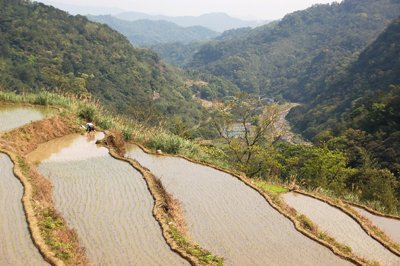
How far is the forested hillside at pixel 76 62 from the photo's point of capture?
74.4 meters

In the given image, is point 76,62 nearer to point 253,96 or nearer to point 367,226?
point 253,96

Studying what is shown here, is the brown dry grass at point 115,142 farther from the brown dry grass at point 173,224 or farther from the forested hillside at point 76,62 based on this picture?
the forested hillside at point 76,62

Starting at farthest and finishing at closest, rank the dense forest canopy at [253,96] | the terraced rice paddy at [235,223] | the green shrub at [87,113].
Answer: the dense forest canopy at [253,96], the green shrub at [87,113], the terraced rice paddy at [235,223]

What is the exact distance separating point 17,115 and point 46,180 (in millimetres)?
8332

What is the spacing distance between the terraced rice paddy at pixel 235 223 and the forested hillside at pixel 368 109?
19.0 metres

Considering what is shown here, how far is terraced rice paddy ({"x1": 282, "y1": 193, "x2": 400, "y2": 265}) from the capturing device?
453 inches

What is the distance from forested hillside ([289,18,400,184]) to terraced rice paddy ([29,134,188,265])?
847 inches

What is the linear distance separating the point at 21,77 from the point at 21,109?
55.5m

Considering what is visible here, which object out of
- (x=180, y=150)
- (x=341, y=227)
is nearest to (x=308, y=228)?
(x=341, y=227)

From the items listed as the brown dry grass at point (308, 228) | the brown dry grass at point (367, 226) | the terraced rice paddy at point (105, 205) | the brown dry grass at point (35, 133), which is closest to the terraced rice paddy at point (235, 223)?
the brown dry grass at point (308, 228)

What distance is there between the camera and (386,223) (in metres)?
15.2

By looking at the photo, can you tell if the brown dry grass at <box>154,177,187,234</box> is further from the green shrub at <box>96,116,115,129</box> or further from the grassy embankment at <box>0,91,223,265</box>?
the green shrub at <box>96,116,115,129</box>

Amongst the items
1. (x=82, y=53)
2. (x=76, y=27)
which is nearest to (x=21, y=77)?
(x=82, y=53)

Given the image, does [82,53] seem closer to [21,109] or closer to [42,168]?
[21,109]
